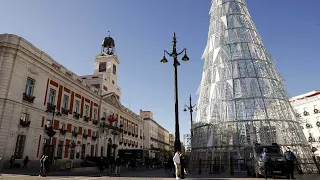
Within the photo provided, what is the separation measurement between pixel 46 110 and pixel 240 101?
22764 mm

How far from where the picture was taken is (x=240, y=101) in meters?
25.9

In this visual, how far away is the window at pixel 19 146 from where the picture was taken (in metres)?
25.2

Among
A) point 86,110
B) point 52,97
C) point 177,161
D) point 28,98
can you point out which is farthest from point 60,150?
point 177,161

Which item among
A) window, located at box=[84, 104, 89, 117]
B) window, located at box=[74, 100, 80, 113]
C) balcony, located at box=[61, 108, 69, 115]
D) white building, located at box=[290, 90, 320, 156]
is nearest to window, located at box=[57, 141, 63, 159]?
balcony, located at box=[61, 108, 69, 115]

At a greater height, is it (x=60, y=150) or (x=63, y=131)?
(x=63, y=131)

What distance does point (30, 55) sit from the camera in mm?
27234

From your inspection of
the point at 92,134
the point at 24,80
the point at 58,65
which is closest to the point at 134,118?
the point at 92,134

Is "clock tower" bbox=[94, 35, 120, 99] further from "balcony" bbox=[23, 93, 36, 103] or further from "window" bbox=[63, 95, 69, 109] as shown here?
"balcony" bbox=[23, 93, 36, 103]

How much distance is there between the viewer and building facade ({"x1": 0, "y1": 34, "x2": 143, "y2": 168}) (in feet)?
81.0

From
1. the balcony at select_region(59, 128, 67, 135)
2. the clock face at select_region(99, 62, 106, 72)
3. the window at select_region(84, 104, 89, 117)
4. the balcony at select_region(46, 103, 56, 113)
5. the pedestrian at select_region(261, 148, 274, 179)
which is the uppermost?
the clock face at select_region(99, 62, 106, 72)

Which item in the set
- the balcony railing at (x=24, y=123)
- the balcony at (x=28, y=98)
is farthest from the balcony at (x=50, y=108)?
the balcony railing at (x=24, y=123)

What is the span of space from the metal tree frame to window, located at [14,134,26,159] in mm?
18433

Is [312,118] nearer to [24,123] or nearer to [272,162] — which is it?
[272,162]

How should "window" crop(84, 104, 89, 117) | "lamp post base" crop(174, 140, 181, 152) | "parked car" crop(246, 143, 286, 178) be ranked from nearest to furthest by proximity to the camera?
"lamp post base" crop(174, 140, 181, 152)
"parked car" crop(246, 143, 286, 178)
"window" crop(84, 104, 89, 117)
